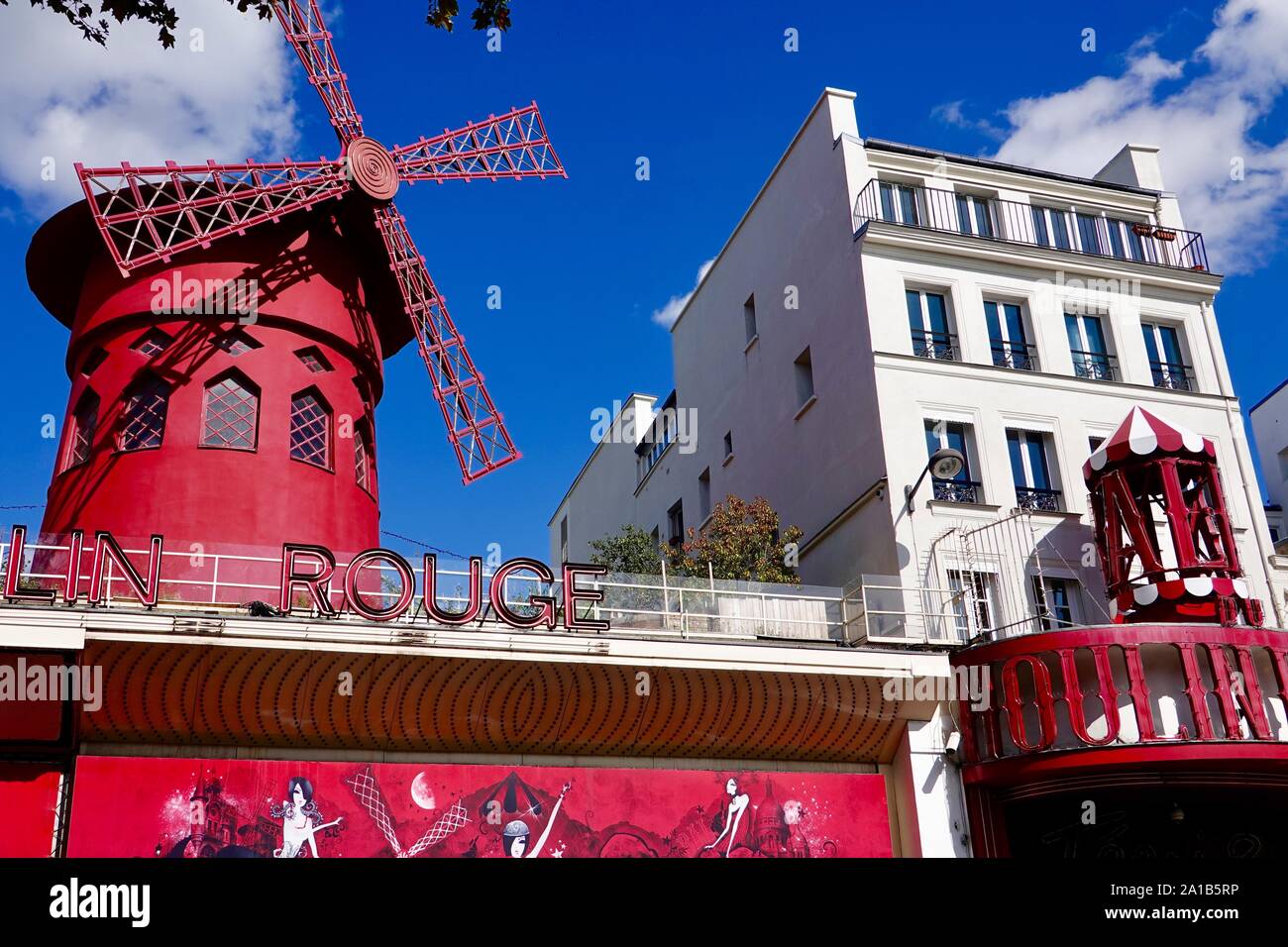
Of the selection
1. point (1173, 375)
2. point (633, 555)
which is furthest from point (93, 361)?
point (1173, 375)

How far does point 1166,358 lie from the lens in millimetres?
17203

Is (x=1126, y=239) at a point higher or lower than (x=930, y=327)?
higher

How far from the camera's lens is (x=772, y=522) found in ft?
53.1

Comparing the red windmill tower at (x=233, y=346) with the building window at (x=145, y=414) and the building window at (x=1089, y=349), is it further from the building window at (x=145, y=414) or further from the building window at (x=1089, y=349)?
the building window at (x=1089, y=349)

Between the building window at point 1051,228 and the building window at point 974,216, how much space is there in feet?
2.22

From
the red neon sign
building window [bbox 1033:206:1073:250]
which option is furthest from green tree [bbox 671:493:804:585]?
building window [bbox 1033:206:1073:250]

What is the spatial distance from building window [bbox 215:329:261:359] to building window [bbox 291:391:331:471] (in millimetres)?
731

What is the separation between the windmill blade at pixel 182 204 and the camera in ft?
44.5

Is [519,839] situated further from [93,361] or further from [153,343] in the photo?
[93,361]

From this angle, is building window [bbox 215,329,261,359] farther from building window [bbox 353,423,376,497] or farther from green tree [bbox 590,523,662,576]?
green tree [bbox 590,523,662,576]

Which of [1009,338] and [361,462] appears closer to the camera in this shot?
Answer: [361,462]

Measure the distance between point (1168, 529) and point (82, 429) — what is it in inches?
470

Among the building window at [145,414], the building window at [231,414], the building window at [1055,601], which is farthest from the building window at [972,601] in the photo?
the building window at [145,414]
